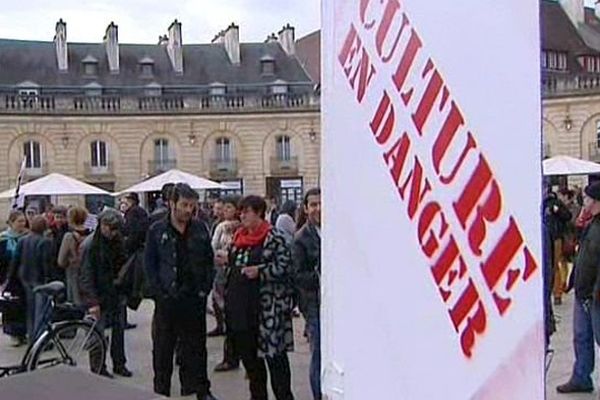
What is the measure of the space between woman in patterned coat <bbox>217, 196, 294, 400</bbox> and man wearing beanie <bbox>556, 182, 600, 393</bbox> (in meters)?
1.87

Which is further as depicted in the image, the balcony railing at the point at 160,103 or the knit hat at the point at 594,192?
the balcony railing at the point at 160,103

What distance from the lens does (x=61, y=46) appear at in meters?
53.4

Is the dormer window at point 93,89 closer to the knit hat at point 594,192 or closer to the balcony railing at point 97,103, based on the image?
the balcony railing at point 97,103

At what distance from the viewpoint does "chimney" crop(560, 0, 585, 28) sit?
57.3m

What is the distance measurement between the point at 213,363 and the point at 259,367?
2.25m

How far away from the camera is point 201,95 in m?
53.8

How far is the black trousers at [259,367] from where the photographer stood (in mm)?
5567

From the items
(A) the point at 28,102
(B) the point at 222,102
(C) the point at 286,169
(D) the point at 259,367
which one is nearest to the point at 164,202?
(D) the point at 259,367

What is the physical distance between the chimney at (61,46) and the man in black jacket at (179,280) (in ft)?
164

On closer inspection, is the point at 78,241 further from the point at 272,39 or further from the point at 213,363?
the point at 272,39

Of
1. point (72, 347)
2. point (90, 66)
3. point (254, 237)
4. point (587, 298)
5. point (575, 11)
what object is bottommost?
point (72, 347)

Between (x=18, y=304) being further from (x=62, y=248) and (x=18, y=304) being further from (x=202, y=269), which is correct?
(x=202, y=269)

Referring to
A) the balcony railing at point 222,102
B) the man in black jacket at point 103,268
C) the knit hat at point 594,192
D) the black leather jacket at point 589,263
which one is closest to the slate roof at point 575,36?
the balcony railing at point 222,102

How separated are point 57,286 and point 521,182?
6489 millimetres
